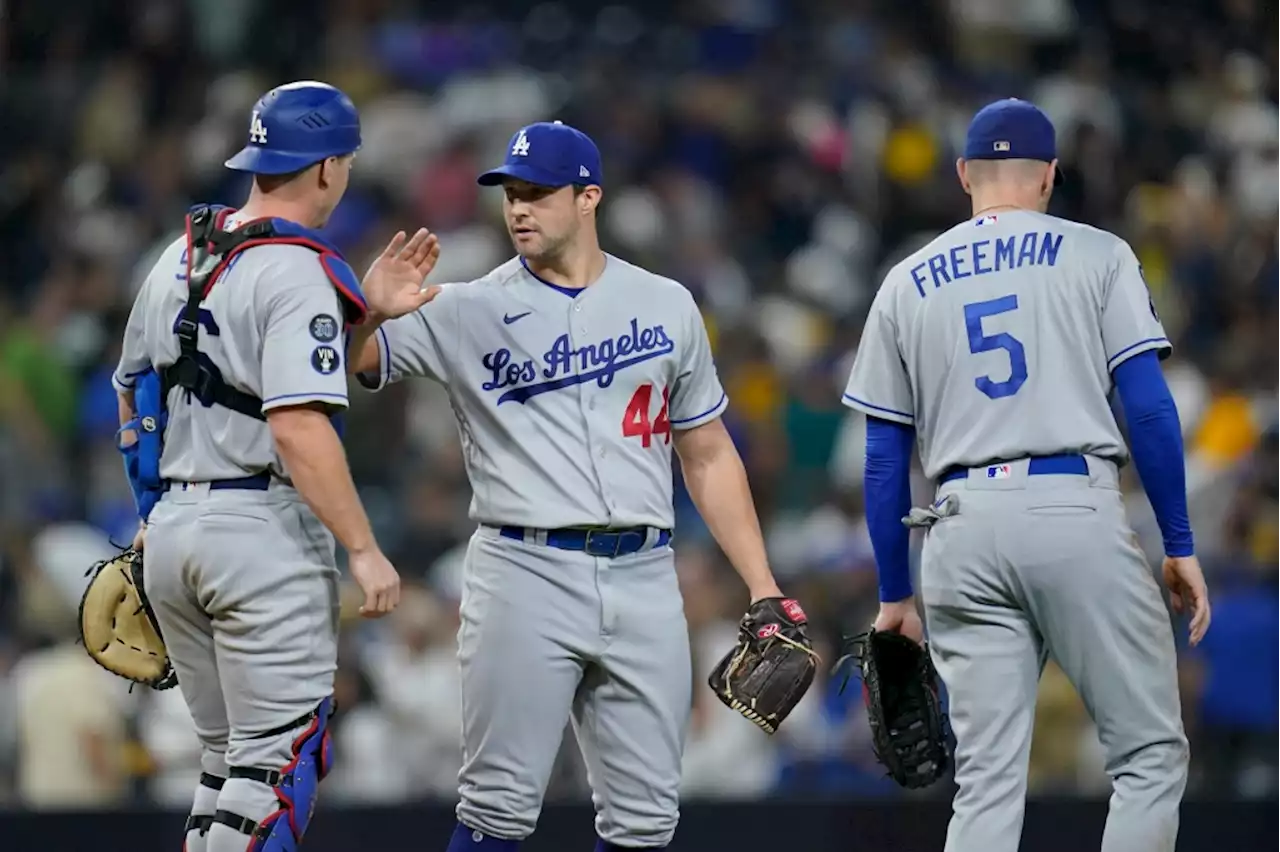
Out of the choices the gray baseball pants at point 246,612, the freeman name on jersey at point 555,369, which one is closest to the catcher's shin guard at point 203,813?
the gray baseball pants at point 246,612

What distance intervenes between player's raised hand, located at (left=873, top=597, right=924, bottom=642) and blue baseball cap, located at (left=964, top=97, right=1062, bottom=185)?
117 centimetres

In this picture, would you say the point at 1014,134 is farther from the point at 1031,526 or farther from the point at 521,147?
the point at 521,147

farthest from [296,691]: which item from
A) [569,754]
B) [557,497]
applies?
[569,754]

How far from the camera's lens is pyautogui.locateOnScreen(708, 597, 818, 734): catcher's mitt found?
4996 mm

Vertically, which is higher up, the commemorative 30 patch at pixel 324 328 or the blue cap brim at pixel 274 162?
the blue cap brim at pixel 274 162

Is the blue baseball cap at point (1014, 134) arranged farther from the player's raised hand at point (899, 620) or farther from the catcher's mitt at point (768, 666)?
the catcher's mitt at point (768, 666)

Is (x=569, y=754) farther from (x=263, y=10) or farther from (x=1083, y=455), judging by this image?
(x=263, y=10)

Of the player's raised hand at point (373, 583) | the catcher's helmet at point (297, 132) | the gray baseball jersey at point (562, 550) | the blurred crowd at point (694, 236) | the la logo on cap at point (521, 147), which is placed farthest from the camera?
the blurred crowd at point (694, 236)

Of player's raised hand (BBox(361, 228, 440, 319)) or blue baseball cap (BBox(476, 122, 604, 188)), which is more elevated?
blue baseball cap (BBox(476, 122, 604, 188))

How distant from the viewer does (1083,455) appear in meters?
4.79

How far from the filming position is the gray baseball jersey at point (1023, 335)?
478 centimetres

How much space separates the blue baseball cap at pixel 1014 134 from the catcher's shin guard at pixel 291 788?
2.15 m

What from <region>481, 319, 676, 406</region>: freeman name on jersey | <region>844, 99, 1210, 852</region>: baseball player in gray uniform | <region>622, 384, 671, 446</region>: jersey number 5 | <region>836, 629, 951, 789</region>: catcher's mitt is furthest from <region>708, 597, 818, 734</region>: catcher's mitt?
<region>481, 319, 676, 406</region>: freeman name on jersey

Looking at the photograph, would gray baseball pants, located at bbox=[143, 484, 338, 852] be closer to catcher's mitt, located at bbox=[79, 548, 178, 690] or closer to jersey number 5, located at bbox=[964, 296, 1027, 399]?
catcher's mitt, located at bbox=[79, 548, 178, 690]
